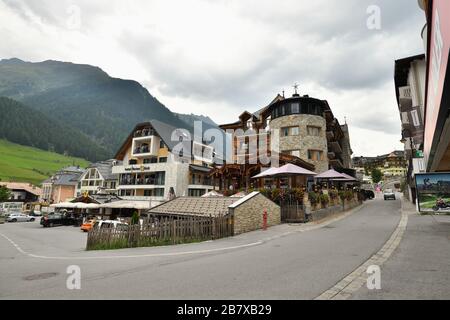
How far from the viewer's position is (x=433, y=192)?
54.8ft

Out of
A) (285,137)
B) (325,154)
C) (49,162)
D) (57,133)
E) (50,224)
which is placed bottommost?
(50,224)

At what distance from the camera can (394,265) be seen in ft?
22.4

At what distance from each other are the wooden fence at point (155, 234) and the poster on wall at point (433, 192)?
13445 millimetres

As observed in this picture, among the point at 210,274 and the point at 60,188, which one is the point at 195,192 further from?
the point at 60,188

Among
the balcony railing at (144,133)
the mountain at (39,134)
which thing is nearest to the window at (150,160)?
the balcony railing at (144,133)

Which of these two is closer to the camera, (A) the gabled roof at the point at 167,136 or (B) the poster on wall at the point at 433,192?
(B) the poster on wall at the point at 433,192

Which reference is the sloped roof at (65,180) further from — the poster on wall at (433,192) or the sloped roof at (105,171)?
the poster on wall at (433,192)

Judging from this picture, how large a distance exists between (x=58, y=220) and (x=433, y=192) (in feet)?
131

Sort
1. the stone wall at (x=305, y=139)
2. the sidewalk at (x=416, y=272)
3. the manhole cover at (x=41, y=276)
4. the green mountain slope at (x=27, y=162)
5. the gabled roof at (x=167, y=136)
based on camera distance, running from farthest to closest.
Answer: the green mountain slope at (x=27, y=162) → the gabled roof at (x=167, y=136) → the stone wall at (x=305, y=139) → the manhole cover at (x=41, y=276) → the sidewalk at (x=416, y=272)

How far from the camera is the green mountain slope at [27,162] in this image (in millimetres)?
91856

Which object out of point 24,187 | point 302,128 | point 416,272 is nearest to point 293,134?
point 302,128
